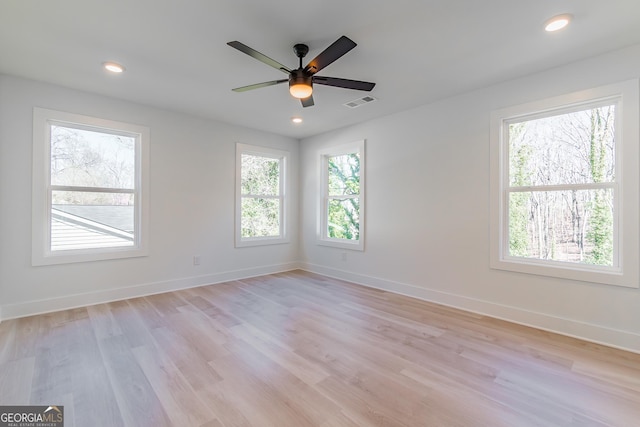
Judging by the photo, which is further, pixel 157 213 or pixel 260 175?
pixel 260 175

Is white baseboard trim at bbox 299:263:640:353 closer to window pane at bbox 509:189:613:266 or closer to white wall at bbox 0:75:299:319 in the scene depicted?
window pane at bbox 509:189:613:266

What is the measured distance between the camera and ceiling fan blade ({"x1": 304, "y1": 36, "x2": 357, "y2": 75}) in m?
1.86

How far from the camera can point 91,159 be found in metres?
3.54

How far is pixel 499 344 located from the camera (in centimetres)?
249

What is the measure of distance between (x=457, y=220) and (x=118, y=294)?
446 centimetres

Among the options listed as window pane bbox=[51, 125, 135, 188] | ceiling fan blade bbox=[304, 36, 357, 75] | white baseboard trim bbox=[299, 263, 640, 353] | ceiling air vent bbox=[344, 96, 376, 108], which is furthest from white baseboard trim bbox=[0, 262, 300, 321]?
ceiling fan blade bbox=[304, 36, 357, 75]

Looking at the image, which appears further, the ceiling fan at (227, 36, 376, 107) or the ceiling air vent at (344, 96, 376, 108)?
the ceiling air vent at (344, 96, 376, 108)

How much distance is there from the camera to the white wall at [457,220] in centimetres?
255

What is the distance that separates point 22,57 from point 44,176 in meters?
1.24

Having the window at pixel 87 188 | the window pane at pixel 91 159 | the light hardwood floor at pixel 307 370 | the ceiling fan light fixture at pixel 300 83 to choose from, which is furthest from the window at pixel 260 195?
the ceiling fan light fixture at pixel 300 83

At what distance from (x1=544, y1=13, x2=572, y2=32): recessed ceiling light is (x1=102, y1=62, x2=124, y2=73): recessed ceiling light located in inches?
148

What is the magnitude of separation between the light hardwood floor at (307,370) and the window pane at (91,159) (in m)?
1.59

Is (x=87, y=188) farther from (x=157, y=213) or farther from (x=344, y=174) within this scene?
(x=344, y=174)

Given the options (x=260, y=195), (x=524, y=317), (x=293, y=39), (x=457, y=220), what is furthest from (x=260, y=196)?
(x=524, y=317)
